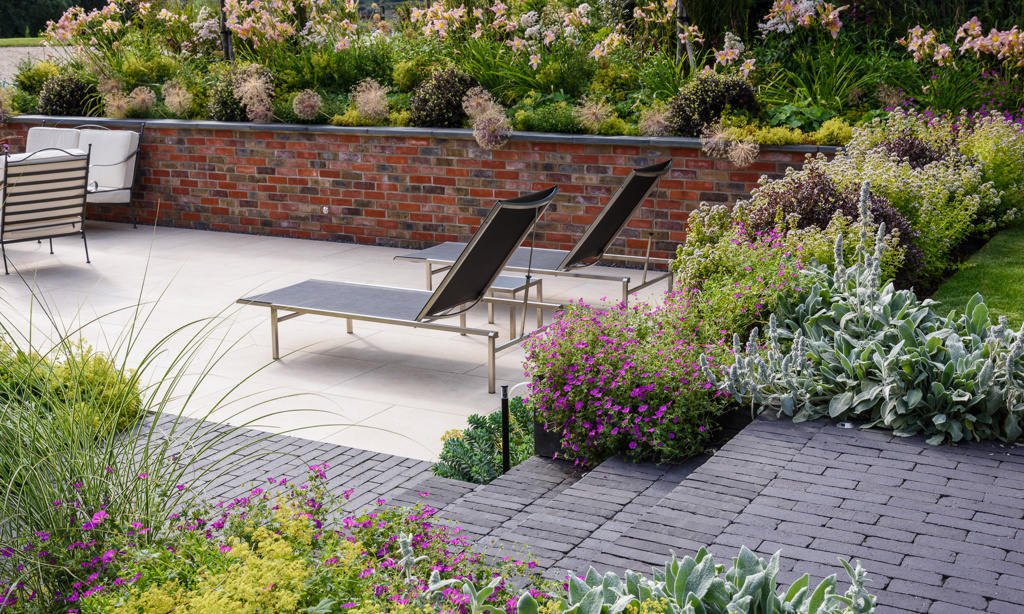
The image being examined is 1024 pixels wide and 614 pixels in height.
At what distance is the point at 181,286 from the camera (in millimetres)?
7227

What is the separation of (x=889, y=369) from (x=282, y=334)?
3.83 meters

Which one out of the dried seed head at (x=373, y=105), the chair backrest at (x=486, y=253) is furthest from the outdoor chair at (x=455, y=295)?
the dried seed head at (x=373, y=105)

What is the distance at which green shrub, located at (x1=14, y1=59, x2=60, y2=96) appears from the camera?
1168 centimetres

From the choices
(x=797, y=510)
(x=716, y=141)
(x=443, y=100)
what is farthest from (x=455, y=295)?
(x=443, y=100)

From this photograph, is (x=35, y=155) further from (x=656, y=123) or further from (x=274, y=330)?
(x=656, y=123)

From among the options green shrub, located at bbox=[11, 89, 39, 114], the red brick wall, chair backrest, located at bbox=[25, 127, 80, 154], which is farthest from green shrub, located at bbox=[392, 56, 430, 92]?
green shrub, located at bbox=[11, 89, 39, 114]

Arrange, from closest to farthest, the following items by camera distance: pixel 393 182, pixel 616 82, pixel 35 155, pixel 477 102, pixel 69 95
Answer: pixel 477 102 < pixel 616 82 < pixel 393 182 < pixel 35 155 < pixel 69 95

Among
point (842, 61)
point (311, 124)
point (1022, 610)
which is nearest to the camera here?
point (1022, 610)

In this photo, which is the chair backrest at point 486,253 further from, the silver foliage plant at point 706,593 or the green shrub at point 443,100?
the green shrub at point 443,100

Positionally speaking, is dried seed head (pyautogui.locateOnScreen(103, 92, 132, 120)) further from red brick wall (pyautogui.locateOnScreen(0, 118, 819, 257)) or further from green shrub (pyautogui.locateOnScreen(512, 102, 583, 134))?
green shrub (pyautogui.locateOnScreen(512, 102, 583, 134))

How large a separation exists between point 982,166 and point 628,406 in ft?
13.4

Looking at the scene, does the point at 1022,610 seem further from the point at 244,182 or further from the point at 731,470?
the point at 244,182

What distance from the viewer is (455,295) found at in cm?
505

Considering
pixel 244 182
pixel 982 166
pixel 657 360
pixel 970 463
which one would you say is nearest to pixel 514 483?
pixel 657 360
